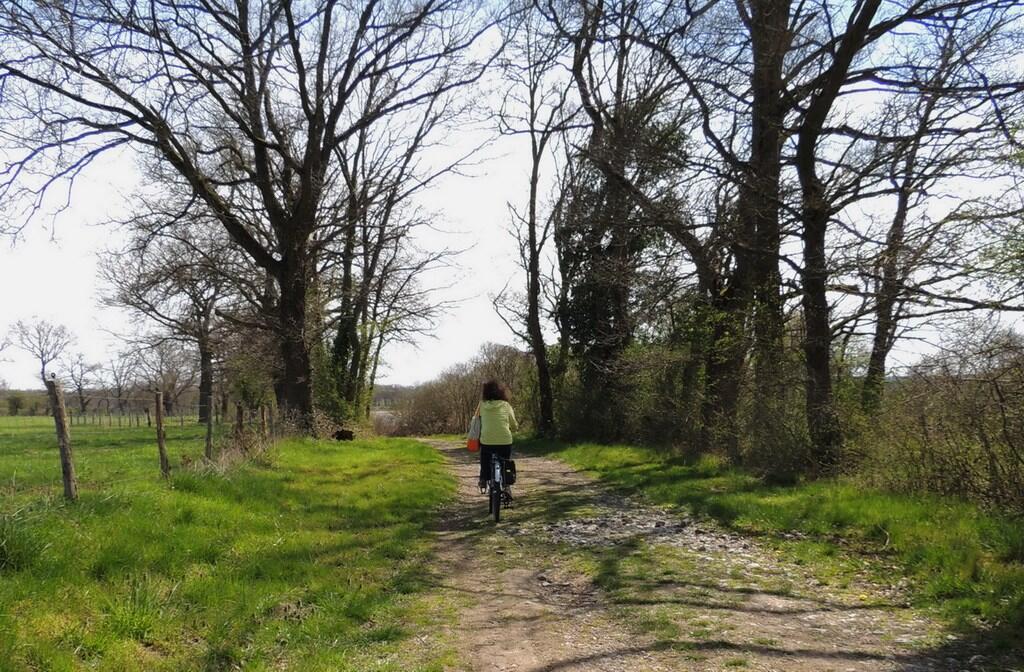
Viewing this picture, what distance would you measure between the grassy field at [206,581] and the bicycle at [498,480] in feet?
3.27

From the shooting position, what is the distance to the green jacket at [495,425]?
373 inches

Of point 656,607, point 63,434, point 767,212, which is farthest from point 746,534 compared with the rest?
point 63,434

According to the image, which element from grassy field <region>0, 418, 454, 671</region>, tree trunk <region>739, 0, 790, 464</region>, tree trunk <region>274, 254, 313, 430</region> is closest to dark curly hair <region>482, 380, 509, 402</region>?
grassy field <region>0, 418, 454, 671</region>

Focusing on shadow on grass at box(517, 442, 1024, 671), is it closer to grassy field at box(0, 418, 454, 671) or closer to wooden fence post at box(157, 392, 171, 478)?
grassy field at box(0, 418, 454, 671)

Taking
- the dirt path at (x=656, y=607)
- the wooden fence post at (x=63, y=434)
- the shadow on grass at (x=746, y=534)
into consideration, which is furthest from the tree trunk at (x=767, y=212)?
the wooden fence post at (x=63, y=434)

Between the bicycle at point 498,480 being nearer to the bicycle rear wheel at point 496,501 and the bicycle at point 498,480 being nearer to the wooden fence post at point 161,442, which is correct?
the bicycle rear wheel at point 496,501

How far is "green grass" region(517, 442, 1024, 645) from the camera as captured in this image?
5258 millimetres

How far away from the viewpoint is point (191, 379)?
50719mm

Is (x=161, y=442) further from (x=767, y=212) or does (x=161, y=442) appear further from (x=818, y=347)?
(x=818, y=347)

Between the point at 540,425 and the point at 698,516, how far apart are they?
17381 mm

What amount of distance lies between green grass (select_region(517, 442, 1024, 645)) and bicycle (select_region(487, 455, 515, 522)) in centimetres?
266

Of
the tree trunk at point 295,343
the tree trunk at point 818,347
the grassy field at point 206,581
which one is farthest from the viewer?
the tree trunk at point 295,343

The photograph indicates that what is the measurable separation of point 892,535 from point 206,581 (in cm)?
659

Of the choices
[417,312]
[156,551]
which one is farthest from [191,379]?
[156,551]
